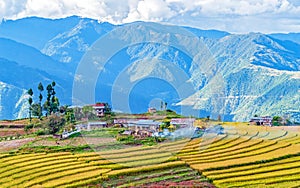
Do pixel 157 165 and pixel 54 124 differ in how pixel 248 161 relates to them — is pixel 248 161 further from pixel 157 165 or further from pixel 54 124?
pixel 54 124

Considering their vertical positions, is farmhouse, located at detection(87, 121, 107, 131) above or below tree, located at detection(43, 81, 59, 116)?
below

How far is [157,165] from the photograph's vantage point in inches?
1602

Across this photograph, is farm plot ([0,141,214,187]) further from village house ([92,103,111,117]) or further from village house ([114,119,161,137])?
village house ([92,103,111,117])

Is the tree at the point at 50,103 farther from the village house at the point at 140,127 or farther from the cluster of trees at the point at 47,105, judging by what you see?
the village house at the point at 140,127

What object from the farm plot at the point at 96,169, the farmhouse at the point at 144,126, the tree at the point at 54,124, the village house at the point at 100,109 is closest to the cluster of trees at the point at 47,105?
the village house at the point at 100,109

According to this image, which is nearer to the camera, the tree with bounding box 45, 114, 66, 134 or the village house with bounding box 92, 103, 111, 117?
the tree with bounding box 45, 114, 66, 134

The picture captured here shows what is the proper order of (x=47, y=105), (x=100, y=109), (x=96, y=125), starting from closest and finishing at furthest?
(x=96, y=125), (x=100, y=109), (x=47, y=105)

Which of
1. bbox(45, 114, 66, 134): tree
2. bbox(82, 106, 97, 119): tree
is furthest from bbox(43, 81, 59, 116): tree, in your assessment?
bbox(45, 114, 66, 134): tree

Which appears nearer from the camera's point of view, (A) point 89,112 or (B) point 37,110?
(A) point 89,112

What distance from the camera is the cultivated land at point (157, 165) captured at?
122ft

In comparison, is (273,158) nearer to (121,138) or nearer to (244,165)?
(244,165)

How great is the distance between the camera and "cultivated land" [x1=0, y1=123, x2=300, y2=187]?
37.2m

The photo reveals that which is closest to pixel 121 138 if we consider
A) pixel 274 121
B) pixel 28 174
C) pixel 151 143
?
pixel 151 143

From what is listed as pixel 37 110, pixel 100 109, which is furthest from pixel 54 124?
pixel 37 110
